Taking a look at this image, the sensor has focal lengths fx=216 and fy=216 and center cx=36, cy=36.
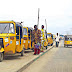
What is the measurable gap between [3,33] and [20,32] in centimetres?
235

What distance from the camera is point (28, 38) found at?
20.3 meters

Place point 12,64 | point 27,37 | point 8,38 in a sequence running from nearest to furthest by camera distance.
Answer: point 12,64, point 8,38, point 27,37

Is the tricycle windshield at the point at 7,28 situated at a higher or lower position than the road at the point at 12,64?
higher

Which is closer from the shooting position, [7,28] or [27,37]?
[7,28]

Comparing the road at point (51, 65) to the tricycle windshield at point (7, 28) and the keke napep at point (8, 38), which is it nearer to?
the keke napep at point (8, 38)

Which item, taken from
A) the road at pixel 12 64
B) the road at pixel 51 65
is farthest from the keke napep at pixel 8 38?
the road at pixel 51 65

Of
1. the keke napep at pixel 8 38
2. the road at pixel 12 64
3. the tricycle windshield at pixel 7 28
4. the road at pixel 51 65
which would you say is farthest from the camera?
the tricycle windshield at pixel 7 28

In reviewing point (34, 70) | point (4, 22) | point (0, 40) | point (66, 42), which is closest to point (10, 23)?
point (4, 22)

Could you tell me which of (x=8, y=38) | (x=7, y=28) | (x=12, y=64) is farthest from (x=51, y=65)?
(x=7, y=28)

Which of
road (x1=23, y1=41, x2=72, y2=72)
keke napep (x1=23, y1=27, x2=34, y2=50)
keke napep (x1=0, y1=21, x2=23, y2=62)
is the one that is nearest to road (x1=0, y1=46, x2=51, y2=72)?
road (x1=23, y1=41, x2=72, y2=72)

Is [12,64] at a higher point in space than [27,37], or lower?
lower

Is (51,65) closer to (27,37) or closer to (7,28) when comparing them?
(7,28)

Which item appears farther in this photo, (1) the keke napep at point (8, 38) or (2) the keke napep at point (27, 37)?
(2) the keke napep at point (27, 37)

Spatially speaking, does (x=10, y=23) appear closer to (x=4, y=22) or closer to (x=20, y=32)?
(x=4, y=22)
